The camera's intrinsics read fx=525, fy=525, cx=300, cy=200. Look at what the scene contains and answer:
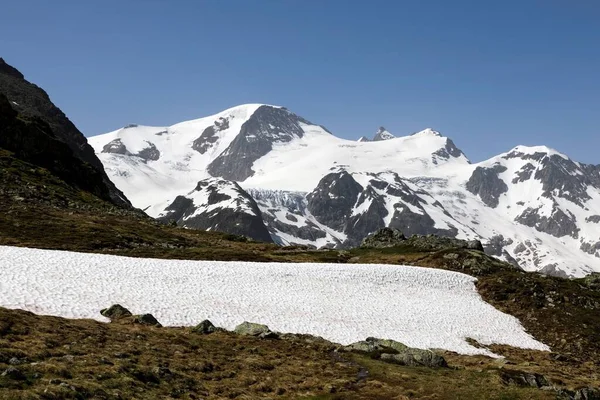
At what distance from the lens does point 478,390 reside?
2827cm

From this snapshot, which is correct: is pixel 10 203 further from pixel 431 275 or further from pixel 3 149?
pixel 431 275

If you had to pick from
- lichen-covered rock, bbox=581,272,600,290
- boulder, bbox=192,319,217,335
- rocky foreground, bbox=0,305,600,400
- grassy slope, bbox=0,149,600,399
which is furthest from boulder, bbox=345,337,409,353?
lichen-covered rock, bbox=581,272,600,290

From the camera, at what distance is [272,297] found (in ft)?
165

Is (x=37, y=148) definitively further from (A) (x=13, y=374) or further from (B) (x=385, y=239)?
(A) (x=13, y=374)

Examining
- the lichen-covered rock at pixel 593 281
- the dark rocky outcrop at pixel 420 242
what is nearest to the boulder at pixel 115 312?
the dark rocky outcrop at pixel 420 242

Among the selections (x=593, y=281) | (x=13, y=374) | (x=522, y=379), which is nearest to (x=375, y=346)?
(x=522, y=379)

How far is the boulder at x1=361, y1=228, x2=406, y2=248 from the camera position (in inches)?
3905

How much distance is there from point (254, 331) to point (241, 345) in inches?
170

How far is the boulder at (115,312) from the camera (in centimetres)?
3684

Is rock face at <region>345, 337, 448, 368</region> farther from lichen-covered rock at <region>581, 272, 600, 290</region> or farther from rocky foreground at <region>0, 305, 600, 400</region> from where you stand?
lichen-covered rock at <region>581, 272, 600, 290</region>

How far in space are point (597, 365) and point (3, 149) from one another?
113 metres

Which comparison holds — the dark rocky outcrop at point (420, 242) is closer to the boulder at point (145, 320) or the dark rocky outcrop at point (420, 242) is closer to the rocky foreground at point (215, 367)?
the rocky foreground at point (215, 367)

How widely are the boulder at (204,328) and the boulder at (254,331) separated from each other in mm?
1888

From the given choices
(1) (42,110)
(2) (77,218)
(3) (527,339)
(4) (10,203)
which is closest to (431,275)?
(3) (527,339)
